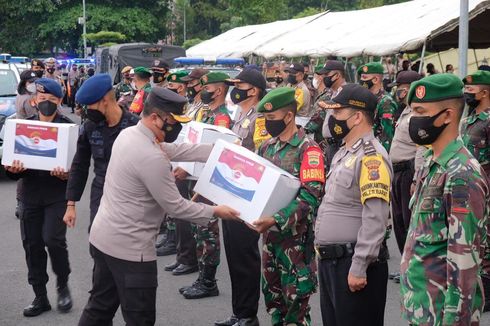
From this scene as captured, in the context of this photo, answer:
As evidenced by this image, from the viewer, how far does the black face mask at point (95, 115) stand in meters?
5.08

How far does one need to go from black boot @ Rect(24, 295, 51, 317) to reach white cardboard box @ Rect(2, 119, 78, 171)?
46.8 inches

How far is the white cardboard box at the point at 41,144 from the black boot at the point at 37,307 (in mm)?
Result: 1190

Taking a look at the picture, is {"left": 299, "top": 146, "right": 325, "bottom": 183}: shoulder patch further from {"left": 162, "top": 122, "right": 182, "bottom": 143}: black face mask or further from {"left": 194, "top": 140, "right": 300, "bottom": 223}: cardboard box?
{"left": 162, "top": 122, "right": 182, "bottom": 143}: black face mask

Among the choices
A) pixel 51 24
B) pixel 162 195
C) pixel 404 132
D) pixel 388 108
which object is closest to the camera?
pixel 162 195

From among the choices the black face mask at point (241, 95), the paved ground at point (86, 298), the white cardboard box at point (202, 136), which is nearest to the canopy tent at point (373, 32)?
the paved ground at point (86, 298)

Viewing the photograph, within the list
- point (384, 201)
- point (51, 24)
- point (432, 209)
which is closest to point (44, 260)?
point (384, 201)

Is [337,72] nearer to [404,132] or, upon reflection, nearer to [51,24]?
[404,132]

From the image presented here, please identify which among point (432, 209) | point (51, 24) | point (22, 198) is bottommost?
point (22, 198)

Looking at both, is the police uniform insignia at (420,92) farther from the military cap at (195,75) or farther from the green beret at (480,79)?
the military cap at (195,75)

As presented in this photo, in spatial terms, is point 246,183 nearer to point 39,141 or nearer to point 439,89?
point 439,89

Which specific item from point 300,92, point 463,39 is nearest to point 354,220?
point 300,92

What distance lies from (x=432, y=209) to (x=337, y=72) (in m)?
6.13

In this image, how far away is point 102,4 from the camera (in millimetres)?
51562

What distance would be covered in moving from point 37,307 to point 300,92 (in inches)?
199
